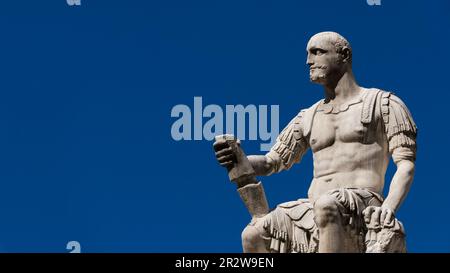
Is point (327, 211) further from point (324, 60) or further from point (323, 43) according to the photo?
point (323, 43)

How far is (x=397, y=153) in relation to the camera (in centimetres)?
2072

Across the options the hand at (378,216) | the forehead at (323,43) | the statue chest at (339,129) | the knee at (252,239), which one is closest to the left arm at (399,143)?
the hand at (378,216)

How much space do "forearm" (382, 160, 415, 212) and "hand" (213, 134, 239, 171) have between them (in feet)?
5.39

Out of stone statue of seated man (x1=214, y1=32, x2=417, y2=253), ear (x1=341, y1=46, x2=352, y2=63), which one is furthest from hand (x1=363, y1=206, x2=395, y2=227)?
ear (x1=341, y1=46, x2=352, y2=63)

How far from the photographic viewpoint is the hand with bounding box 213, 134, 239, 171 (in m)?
20.8

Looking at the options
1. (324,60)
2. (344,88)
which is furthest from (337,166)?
(324,60)

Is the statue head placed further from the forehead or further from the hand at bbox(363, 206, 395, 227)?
the hand at bbox(363, 206, 395, 227)

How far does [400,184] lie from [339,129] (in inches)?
38.0

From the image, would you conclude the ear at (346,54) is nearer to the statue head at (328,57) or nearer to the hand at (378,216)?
the statue head at (328,57)

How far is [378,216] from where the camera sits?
65.7 ft

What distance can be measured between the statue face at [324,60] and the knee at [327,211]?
5.31 ft

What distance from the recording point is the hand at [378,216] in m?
20.0
